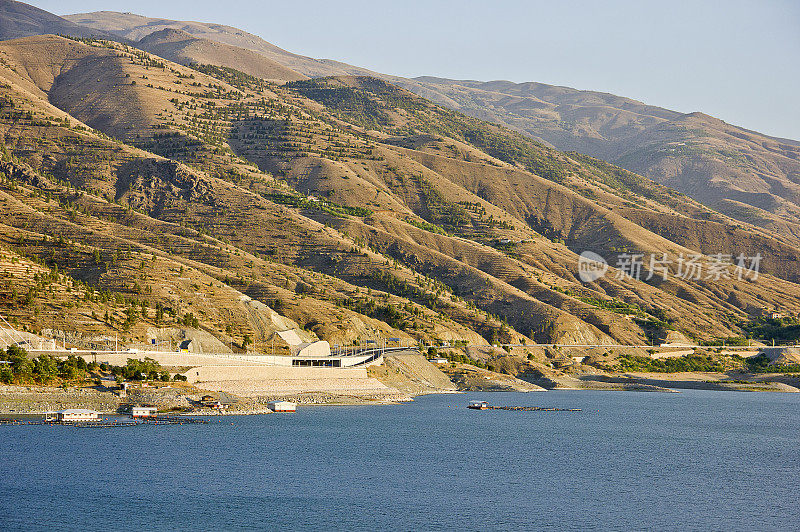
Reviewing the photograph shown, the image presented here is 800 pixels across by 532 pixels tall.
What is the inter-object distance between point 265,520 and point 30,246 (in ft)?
383

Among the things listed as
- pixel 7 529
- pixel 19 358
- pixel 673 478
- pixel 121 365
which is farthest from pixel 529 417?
pixel 7 529

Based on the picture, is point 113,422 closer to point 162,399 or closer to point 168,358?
point 162,399

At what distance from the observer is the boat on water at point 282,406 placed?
12125 cm

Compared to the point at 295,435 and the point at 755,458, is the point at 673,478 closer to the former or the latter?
the point at 755,458

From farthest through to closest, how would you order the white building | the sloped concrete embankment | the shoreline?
1. the sloped concrete embankment
2. the white building
3. the shoreline

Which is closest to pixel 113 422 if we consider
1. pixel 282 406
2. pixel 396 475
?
pixel 282 406

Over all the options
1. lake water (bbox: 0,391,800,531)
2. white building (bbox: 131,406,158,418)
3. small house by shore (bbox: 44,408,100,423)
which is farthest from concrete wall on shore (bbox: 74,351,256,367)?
small house by shore (bbox: 44,408,100,423)

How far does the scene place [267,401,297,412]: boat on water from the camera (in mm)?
121250

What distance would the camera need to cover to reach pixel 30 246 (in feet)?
536

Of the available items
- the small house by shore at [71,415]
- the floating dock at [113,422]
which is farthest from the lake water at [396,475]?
the small house by shore at [71,415]

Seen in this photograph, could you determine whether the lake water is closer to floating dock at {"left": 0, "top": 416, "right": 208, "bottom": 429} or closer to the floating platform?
floating dock at {"left": 0, "top": 416, "right": 208, "bottom": 429}

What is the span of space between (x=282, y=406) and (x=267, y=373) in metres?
13.2

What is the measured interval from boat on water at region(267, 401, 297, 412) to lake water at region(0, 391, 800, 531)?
1672 millimetres

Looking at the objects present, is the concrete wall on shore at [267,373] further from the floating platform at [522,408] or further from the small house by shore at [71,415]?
the small house by shore at [71,415]
